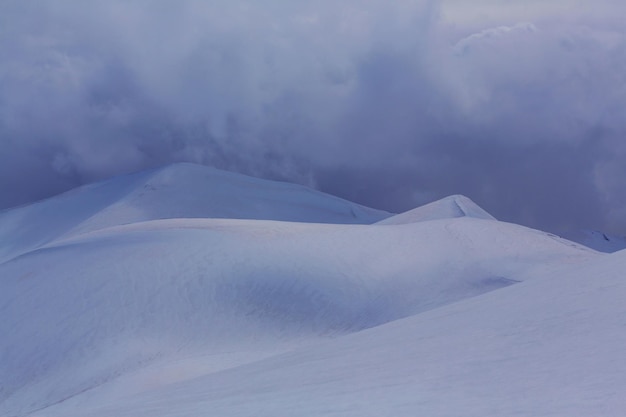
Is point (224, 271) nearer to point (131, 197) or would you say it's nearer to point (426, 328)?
point (426, 328)

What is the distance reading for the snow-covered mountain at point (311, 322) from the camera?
741 centimetres

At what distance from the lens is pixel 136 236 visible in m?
30.2

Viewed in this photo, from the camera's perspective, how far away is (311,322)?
2383 centimetres

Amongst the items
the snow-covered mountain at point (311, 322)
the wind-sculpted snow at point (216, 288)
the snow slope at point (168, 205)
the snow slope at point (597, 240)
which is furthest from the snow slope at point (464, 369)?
the snow slope at point (597, 240)

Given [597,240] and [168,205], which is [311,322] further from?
[597,240]

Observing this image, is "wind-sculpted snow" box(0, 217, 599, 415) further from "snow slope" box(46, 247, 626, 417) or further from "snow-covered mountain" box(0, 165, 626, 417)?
"snow slope" box(46, 247, 626, 417)

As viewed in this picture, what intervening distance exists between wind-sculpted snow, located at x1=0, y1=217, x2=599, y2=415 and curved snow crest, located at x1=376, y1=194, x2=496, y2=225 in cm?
1122

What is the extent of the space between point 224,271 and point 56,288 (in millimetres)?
5103

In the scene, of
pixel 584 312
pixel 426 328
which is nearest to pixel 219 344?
pixel 426 328

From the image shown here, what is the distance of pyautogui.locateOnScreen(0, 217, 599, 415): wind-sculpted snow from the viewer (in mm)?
21750

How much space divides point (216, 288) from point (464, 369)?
58.2 feet

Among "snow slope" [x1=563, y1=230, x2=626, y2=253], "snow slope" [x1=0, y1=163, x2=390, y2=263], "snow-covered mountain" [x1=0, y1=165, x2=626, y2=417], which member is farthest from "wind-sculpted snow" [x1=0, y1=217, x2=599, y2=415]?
"snow slope" [x1=563, y1=230, x2=626, y2=253]

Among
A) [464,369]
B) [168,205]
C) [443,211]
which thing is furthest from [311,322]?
[168,205]

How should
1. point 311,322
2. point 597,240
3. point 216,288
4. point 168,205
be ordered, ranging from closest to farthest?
point 311,322, point 216,288, point 168,205, point 597,240
